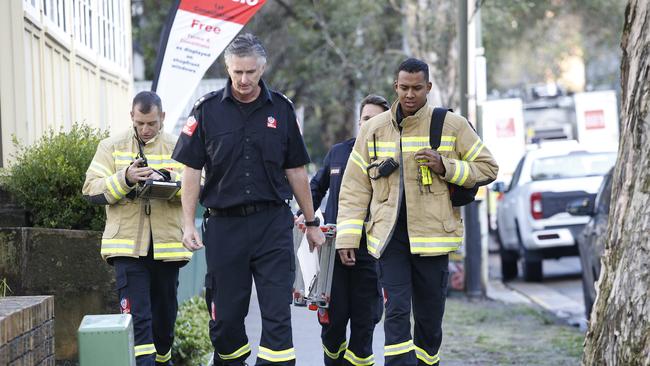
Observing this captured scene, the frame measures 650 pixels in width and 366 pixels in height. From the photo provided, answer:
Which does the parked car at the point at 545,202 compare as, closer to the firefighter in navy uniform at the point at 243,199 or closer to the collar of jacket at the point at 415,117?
the collar of jacket at the point at 415,117

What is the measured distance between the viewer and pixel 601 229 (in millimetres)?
11633

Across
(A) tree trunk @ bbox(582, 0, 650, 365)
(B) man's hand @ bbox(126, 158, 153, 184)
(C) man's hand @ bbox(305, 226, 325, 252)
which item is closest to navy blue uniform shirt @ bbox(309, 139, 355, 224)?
(C) man's hand @ bbox(305, 226, 325, 252)

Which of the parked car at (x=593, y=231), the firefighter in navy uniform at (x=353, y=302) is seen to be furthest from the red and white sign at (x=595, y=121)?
the firefighter in navy uniform at (x=353, y=302)

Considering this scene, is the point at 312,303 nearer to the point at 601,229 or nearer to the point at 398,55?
the point at 601,229

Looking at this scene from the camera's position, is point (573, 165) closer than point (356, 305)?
No

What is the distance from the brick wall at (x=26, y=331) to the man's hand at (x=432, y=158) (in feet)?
7.17

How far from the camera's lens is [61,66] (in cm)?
1216

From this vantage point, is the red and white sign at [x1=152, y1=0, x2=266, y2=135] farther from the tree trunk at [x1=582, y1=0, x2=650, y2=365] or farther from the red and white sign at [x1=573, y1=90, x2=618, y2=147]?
the red and white sign at [x1=573, y1=90, x2=618, y2=147]

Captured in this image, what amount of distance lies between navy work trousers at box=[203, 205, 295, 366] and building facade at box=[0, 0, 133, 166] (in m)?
3.17

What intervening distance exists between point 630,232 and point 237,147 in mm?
2017

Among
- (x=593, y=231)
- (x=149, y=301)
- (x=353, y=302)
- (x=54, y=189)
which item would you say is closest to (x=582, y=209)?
(x=593, y=231)

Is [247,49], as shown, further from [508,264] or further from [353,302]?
[508,264]

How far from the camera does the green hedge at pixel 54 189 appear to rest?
8.41m

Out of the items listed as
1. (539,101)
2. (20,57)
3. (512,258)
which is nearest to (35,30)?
(20,57)
